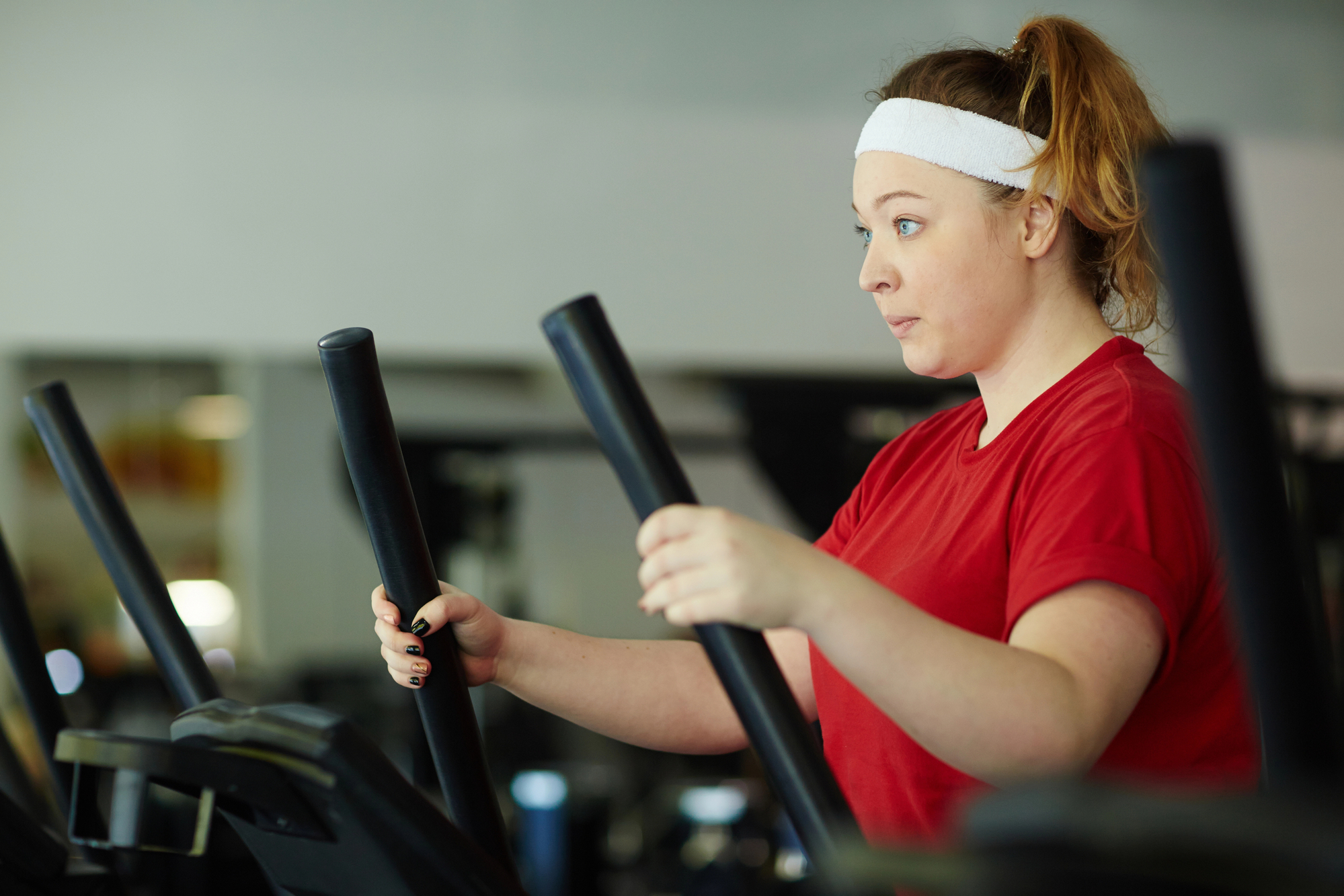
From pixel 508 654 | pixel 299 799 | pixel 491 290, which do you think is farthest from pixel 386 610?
pixel 491 290

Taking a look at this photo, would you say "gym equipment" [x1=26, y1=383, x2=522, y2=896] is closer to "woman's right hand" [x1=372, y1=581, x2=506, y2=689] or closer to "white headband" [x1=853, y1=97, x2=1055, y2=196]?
"woman's right hand" [x1=372, y1=581, x2=506, y2=689]

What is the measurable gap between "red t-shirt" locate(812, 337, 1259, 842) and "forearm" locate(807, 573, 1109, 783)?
85 millimetres

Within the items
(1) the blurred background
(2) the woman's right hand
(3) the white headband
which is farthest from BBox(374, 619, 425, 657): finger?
(1) the blurred background

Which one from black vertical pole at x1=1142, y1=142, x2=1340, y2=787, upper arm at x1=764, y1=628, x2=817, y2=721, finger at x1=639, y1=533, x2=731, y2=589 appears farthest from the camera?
upper arm at x1=764, y1=628, x2=817, y2=721

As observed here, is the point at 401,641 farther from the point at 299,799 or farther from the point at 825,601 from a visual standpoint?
the point at 825,601

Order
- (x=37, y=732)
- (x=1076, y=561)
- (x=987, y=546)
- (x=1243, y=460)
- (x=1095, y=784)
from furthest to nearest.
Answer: (x=37, y=732), (x=987, y=546), (x=1076, y=561), (x=1243, y=460), (x=1095, y=784)

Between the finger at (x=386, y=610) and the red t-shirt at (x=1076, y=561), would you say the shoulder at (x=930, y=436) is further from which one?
the finger at (x=386, y=610)

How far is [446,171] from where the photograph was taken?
4273 mm

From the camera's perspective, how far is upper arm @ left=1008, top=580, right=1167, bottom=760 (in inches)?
30.9

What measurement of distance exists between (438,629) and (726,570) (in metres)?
0.40

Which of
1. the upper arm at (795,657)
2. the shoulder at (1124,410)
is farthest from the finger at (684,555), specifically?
the upper arm at (795,657)

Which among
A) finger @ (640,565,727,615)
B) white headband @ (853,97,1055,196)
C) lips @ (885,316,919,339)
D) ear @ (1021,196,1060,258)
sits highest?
white headband @ (853,97,1055,196)

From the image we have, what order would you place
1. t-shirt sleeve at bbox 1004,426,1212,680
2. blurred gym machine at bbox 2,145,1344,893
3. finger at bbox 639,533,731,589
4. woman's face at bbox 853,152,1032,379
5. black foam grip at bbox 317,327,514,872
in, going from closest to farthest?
blurred gym machine at bbox 2,145,1344,893, finger at bbox 639,533,731,589, t-shirt sleeve at bbox 1004,426,1212,680, black foam grip at bbox 317,327,514,872, woman's face at bbox 853,152,1032,379

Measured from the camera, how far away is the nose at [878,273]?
1062mm
